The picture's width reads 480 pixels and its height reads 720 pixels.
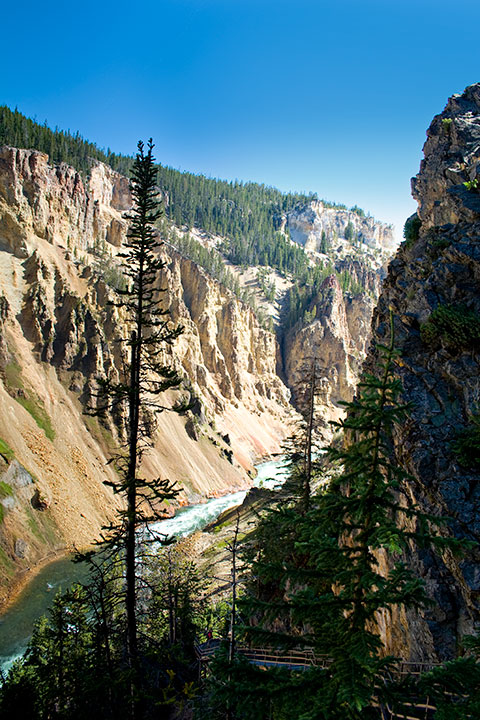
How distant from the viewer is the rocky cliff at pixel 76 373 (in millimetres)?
38875

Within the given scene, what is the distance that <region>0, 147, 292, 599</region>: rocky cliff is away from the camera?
38.9 m

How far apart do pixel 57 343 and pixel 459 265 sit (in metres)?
50.6

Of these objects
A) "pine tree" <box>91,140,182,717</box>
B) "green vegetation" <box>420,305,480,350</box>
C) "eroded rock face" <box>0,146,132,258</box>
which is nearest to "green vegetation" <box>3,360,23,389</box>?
"eroded rock face" <box>0,146,132,258</box>

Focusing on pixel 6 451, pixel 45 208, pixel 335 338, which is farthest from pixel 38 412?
pixel 335 338

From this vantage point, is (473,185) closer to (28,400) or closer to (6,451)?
(6,451)

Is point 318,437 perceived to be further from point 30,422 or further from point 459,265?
point 30,422

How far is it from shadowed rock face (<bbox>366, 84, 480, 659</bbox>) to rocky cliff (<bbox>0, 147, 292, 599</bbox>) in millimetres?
15621

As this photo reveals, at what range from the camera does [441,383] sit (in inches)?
494

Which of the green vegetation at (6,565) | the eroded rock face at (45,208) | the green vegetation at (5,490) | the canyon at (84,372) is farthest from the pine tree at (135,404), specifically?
the eroded rock face at (45,208)

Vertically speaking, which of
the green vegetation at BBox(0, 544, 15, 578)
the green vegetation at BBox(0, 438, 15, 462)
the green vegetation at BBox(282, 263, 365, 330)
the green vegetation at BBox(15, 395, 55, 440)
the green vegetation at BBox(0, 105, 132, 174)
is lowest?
the green vegetation at BBox(0, 544, 15, 578)

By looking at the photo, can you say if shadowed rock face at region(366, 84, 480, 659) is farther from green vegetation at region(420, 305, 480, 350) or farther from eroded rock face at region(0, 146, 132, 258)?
eroded rock face at region(0, 146, 132, 258)

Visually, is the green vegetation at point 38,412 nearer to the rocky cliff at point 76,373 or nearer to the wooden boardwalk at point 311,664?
the rocky cliff at point 76,373

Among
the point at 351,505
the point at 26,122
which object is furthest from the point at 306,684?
the point at 26,122

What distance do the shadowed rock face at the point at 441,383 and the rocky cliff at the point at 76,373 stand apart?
15.6m
